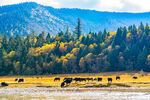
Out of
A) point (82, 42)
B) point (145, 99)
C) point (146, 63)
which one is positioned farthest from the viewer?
point (82, 42)

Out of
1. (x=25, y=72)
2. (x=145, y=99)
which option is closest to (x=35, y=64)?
(x=25, y=72)

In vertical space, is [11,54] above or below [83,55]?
above

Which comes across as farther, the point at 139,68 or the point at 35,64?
the point at 35,64

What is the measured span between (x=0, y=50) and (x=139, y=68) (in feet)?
210

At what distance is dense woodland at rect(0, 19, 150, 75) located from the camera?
4414 inches

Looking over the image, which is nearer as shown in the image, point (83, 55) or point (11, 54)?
point (83, 55)

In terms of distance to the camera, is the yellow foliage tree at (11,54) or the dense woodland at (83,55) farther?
the yellow foliage tree at (11,54)

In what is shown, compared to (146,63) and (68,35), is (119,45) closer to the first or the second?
(146,63)

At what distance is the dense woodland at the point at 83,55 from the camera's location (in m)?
112

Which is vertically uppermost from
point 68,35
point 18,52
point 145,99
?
point 68,35

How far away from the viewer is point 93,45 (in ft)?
424

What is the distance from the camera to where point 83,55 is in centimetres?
12000

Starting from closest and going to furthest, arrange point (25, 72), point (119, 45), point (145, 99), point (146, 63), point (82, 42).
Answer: point (145, 99) < point (146, 63) < point (25, 72) < point (119, 45) < point (82, 42)

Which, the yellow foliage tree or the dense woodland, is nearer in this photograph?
the dense woodland
